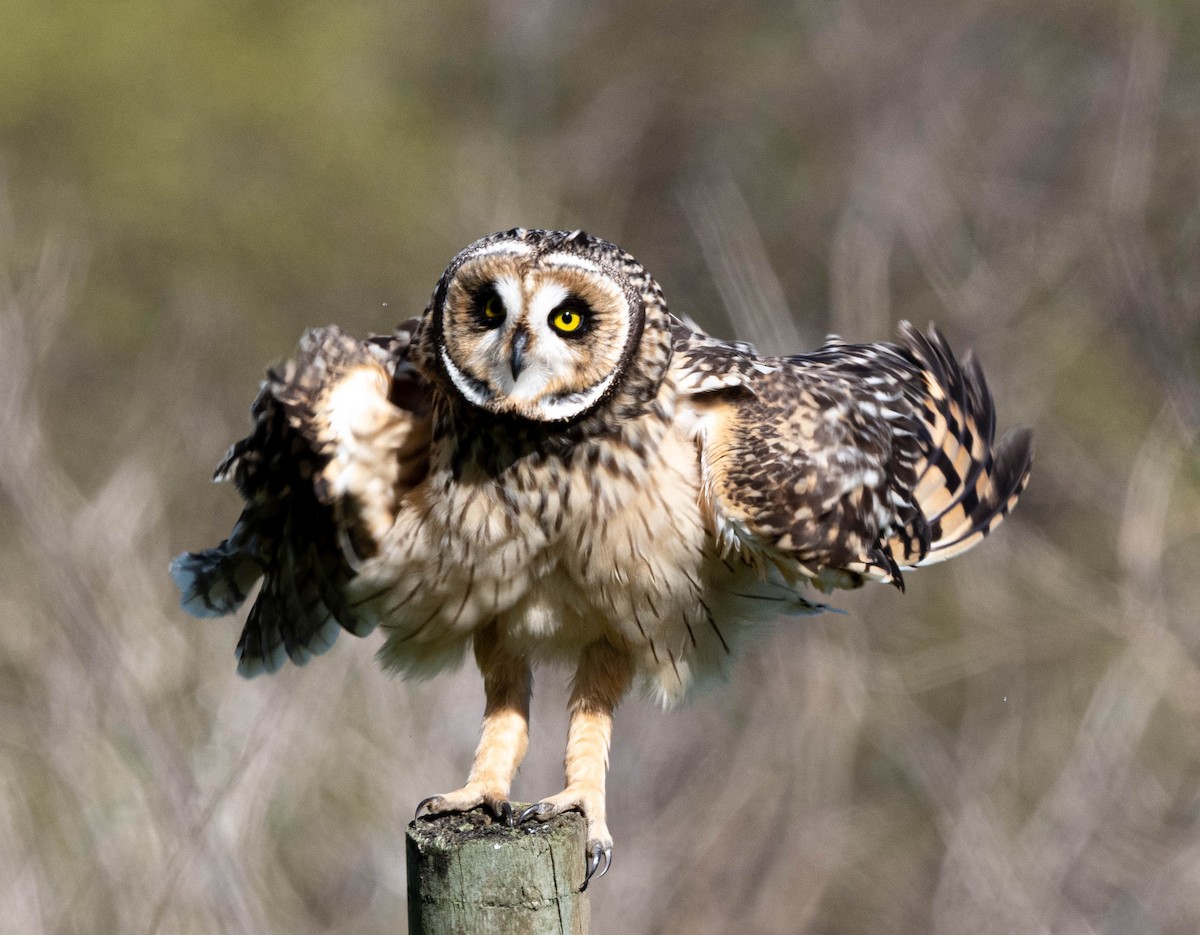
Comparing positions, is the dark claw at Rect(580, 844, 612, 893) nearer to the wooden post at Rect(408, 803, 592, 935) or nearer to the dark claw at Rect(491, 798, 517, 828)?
the dark claw at Rect(491, 798, 517, 828)

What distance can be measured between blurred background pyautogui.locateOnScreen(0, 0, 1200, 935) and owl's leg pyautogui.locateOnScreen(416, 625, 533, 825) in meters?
0.96

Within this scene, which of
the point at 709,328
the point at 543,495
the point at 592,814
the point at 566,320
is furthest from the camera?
the point at 709,328

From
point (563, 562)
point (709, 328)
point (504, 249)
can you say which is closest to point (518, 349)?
point (504, 249)

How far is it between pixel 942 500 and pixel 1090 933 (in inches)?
108

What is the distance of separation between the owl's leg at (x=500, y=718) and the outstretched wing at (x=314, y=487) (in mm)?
323

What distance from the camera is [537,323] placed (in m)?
3.28

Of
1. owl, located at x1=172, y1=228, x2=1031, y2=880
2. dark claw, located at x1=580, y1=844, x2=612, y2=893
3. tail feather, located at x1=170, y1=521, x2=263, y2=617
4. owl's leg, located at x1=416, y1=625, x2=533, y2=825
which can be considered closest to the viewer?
owl, located at x1=172, y1=228, x2=1031, y2=880

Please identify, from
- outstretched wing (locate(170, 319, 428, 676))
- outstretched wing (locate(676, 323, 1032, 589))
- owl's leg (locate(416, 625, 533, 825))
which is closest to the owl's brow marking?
outstretched wing (locate(676, 323, 1032, 589))

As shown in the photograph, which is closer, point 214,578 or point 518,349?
point 518,349

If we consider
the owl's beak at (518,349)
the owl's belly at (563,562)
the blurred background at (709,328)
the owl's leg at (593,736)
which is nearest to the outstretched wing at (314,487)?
the owl's belly at (563,562)

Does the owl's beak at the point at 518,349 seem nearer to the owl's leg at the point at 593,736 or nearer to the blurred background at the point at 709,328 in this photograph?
the owl's leg at the point at 593,736

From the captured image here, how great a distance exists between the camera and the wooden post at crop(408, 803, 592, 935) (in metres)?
2.82

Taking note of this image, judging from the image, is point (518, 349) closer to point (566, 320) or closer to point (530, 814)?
point (566, 320)

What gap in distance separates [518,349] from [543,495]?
37cm
